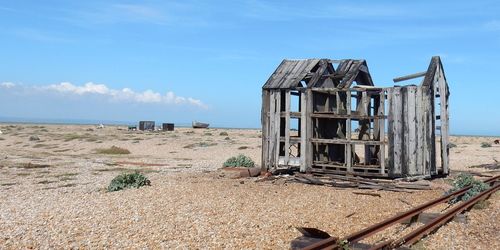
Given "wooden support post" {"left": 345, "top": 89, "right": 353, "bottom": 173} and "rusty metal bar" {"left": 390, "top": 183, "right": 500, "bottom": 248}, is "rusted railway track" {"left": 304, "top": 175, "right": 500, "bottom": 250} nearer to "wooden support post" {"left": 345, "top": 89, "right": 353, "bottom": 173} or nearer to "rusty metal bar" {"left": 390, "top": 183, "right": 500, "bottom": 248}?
"rusty metal bar" {"left": 390, "top": 183, "right": 500, "bottom": 248}

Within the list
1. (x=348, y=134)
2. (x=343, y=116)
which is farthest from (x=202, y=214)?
(x=343, y=116)

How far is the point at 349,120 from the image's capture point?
1672cm

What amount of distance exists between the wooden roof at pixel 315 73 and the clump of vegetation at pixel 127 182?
19.4 ft

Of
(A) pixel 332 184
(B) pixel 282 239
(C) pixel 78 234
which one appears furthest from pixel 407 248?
(A) pixel 332 184

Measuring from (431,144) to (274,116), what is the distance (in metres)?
5.72

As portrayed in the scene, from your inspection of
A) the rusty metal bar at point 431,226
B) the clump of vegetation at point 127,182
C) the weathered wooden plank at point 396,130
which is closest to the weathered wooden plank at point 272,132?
the weathered wooden plank at point 396,130

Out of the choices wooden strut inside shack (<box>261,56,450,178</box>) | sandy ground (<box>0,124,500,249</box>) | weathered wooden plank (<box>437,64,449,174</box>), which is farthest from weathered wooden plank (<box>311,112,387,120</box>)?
sandy ground (<box>0,124,500,249</box>)

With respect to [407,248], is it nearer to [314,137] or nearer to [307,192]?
[307,192]

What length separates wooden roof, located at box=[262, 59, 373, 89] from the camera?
58.5 ft

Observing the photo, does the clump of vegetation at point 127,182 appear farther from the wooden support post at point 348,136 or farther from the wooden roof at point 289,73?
the wooden support post at point 348,136

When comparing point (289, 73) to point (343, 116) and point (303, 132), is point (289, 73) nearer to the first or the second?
point (303, 132)

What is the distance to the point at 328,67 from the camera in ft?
62.3

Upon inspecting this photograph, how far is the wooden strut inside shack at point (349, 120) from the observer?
52.9 ft

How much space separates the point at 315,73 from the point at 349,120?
98.3 inches
